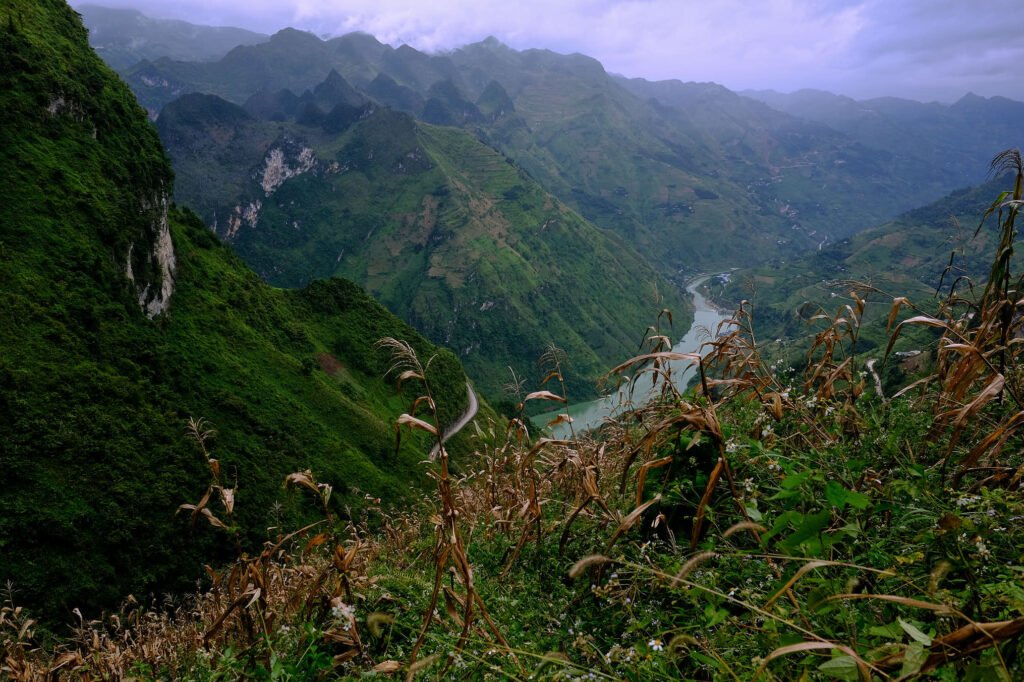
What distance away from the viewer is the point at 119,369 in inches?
1790

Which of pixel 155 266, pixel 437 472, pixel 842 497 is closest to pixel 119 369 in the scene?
pixel 155 266

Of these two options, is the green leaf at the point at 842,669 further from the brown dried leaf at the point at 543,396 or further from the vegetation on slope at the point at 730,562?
the brown dried leaf at the point at 543,396

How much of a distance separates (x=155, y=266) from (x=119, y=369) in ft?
46.5

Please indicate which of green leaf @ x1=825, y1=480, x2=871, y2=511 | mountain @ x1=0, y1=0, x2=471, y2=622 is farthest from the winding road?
green leaf @ x1=825, y1=480, x2=871, y2=511

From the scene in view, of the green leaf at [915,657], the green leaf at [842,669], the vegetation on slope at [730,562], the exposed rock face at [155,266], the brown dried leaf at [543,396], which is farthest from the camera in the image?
the exposed rock face at [155,266]

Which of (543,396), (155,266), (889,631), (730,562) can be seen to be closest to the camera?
(889,631)

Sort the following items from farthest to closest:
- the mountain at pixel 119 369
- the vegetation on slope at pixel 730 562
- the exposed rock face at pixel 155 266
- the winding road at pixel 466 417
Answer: the winding road at pixel 466 417, the exposed rock face at pixel 155 266, the mountain at pixel 119 369, the vegetation on slope at pixel 730 562

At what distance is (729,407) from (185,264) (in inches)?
2811

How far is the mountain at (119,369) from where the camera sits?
117ft

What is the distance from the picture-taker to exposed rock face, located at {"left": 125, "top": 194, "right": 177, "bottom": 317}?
5206cm

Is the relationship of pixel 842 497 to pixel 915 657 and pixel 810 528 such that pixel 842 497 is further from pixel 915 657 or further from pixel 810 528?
pixel 915 657

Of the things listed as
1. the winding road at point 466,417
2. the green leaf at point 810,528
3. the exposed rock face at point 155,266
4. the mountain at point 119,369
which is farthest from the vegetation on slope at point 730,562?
the winding road at point 466,417

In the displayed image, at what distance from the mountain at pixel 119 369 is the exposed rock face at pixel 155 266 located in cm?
24

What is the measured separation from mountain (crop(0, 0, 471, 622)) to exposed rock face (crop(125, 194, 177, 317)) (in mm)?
240
